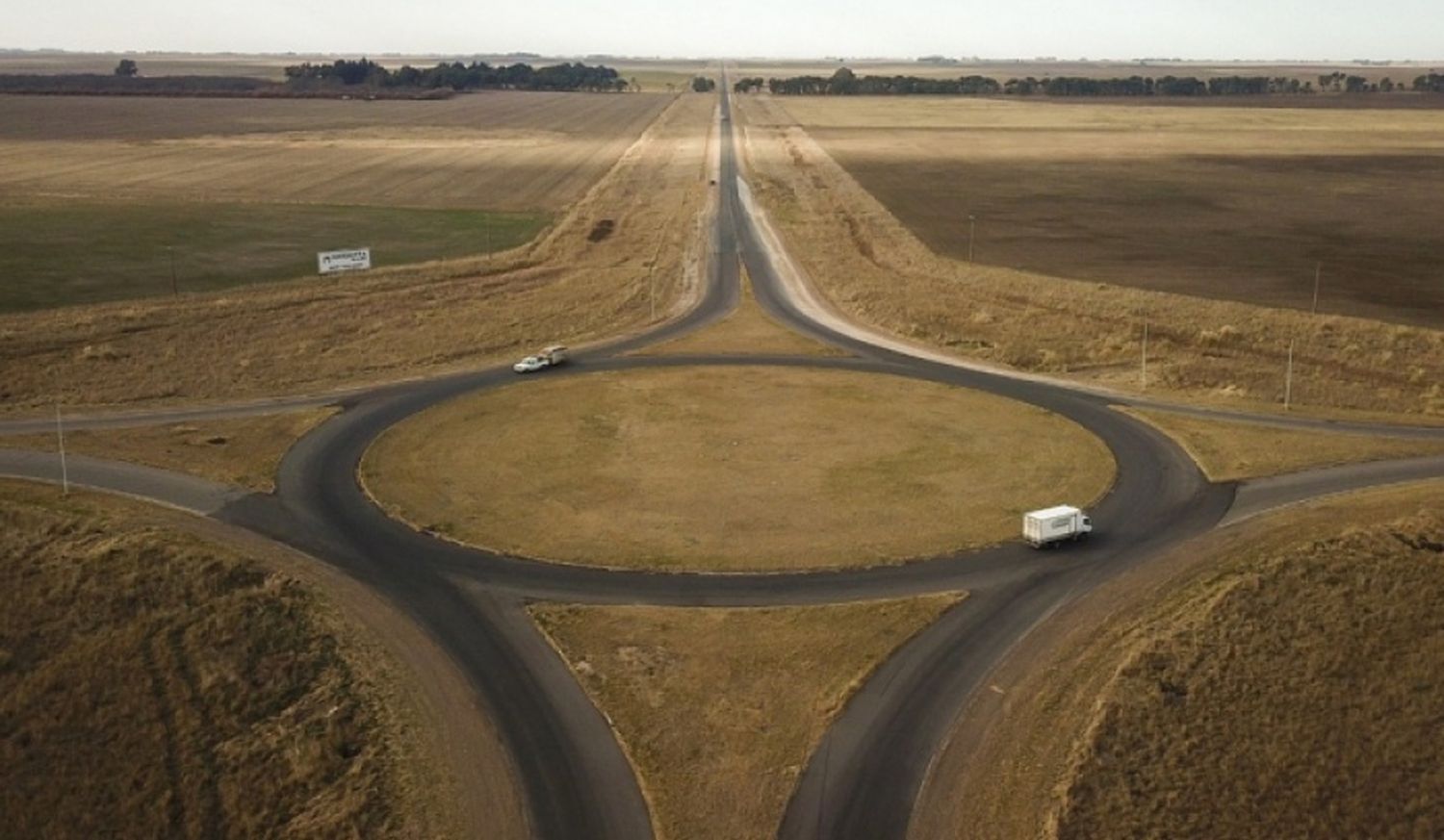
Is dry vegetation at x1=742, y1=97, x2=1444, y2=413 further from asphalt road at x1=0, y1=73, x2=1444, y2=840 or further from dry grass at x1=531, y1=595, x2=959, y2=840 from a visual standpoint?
dry grass at x1=531, y1=595, x2=959, y2=840

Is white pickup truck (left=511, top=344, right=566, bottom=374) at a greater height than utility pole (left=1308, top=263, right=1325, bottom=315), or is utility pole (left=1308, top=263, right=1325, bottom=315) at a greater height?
utility pole (left=1308, top=263, right=1325, bottom=315)

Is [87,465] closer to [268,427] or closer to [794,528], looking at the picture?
[268,427]

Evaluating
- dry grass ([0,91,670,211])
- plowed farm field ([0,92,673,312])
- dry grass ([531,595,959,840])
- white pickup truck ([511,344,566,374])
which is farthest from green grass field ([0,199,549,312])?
dry grass ([531,595,959,840])

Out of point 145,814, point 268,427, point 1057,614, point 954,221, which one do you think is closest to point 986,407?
point 1057,614

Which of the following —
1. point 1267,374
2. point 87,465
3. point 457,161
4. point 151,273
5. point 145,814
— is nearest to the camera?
point 145,814

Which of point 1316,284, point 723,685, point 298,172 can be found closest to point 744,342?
point 723,685

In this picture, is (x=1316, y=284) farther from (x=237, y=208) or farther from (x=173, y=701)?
(x=237, y=208)

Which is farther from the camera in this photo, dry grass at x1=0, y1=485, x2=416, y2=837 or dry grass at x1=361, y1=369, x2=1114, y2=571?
dry grass at x1=361, y1=369, x2=1114, y2=571
